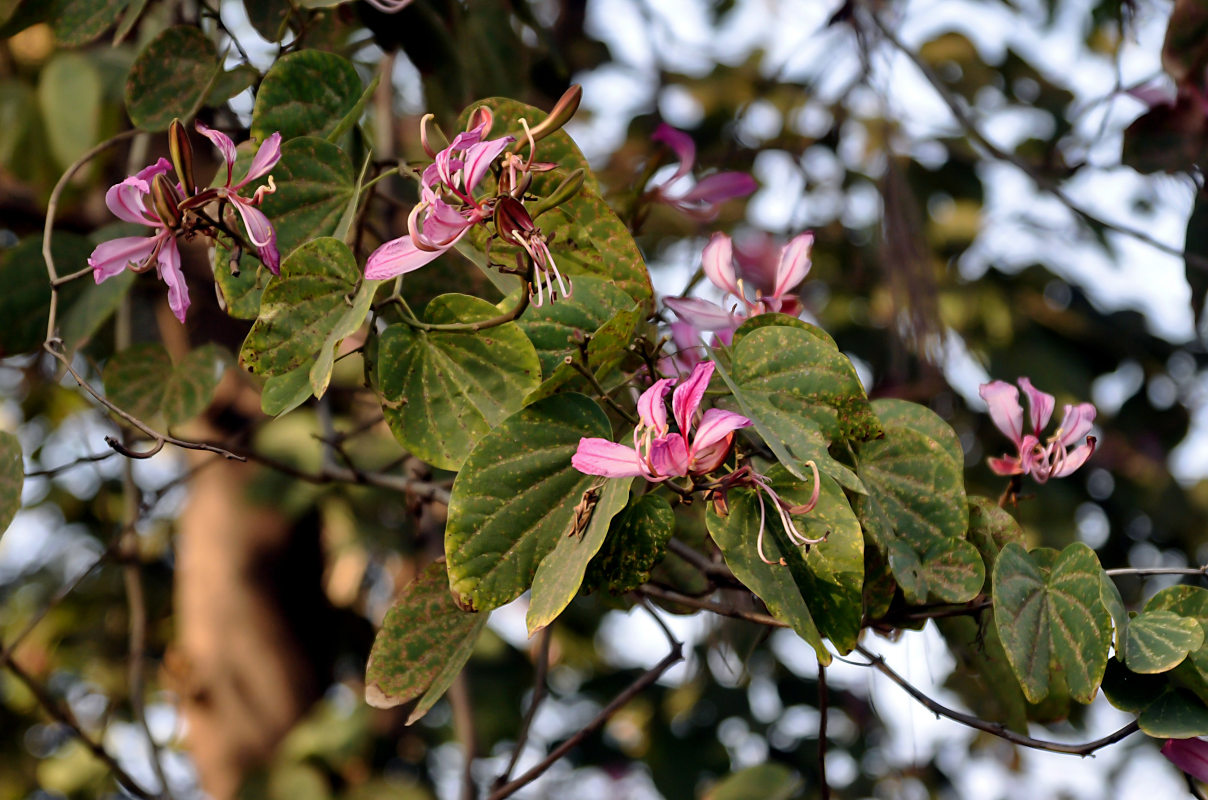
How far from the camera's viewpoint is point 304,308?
601 mm

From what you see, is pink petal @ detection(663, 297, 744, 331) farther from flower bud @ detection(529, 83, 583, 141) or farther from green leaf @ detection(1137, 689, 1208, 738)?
green leaf @ detection(1137, 689, 1208, 738)

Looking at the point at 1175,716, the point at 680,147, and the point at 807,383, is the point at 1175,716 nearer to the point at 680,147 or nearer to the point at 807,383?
the point at 807,383

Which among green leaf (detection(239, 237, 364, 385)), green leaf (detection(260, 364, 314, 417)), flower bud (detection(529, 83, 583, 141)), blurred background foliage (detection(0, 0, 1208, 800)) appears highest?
flower bud (detection(529, 83, 583, 141))

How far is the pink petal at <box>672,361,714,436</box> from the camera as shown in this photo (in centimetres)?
53

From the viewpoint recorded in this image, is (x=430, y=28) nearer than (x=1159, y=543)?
Yes

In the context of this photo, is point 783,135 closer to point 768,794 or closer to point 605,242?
point 768,794

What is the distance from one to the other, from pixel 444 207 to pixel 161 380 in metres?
0.50

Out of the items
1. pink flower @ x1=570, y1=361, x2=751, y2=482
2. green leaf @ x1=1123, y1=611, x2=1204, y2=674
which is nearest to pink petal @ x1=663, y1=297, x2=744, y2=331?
pink flower @ x1=570, y1=361, x2=751, y2=482

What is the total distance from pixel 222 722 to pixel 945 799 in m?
1.54

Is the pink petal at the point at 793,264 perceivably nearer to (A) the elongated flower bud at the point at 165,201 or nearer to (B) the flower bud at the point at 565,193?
(B) the flower bud at the point at 565,193

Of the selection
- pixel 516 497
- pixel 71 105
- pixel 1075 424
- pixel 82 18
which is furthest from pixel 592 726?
pixel 71 105

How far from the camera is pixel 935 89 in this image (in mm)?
1176

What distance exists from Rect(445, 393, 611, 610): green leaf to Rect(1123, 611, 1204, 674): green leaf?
0.32 meters

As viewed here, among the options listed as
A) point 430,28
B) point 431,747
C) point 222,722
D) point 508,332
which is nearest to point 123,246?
point 508,332
